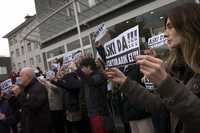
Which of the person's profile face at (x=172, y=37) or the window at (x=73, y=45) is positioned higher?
the window at (x=73, y=45)

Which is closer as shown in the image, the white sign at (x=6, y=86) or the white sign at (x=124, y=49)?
the white sign at (x=124, y=49)

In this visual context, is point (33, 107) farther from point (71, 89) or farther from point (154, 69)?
point (154, 69)

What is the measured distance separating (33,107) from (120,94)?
135 centimetres

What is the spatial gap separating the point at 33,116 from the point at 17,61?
66.0 meters

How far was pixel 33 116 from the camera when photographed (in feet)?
19.1

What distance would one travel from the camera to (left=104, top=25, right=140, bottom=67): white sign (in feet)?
10.1

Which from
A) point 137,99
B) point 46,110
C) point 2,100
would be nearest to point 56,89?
point 2,100

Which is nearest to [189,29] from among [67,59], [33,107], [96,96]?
[33,107]

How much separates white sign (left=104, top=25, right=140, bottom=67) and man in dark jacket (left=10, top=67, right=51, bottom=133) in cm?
242

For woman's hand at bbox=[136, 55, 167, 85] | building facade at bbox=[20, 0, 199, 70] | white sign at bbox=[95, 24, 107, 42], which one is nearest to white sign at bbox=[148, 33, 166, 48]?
white sign at bbox=[95, 24, 107, 42]

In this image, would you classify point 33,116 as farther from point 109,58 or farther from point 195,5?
point 195,5

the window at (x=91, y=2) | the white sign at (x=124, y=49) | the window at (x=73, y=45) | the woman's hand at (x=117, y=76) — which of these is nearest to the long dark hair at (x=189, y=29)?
the woman's hand at (x=117, y=76)

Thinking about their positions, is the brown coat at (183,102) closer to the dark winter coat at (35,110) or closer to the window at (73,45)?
the dark winter coat at (35,110)

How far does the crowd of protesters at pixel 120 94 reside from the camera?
1812 mm
